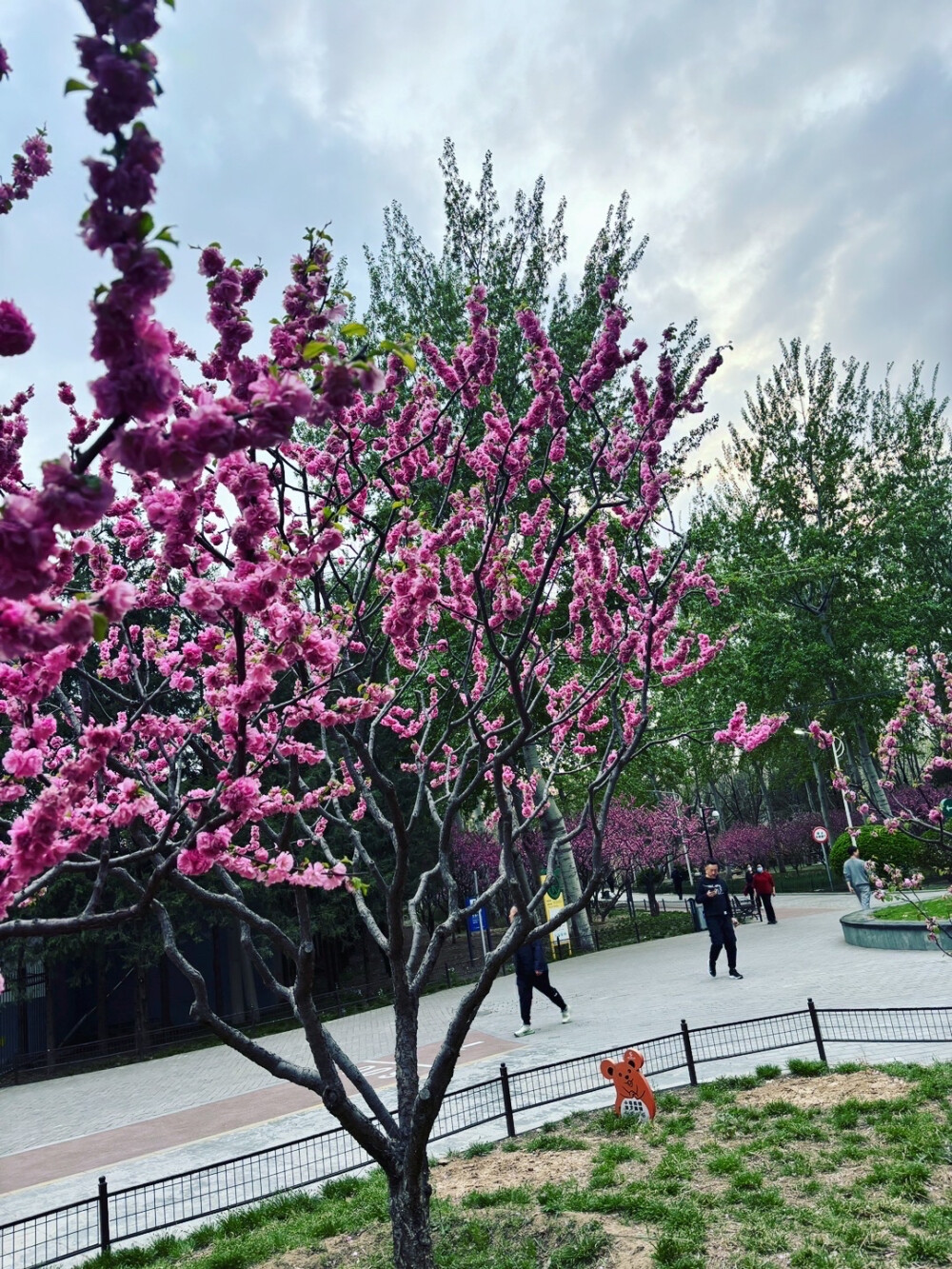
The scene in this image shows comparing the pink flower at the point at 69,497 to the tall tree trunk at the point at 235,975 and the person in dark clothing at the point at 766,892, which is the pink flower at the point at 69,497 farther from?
the tall tree trunk at the point at 235,975

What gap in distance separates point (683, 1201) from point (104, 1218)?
13.3ft

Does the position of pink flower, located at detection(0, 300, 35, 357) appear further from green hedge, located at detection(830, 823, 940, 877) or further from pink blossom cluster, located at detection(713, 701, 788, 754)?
green hedge, located at detection(830, 823, 940, 877)

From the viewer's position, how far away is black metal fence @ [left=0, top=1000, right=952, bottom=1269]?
5.92 m

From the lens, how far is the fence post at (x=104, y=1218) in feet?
18.4

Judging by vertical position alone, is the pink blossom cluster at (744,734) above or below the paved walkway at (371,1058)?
above

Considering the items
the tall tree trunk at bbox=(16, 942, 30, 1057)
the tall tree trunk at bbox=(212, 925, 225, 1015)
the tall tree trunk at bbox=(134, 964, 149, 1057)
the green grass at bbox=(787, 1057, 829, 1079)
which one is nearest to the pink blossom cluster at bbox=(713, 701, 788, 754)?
the green grass at bbox=(787, 1057, 829, 1079)

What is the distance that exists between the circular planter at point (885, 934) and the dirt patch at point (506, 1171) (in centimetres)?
994

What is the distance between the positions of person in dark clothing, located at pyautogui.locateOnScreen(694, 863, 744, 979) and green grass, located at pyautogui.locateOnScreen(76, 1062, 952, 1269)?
619 cm

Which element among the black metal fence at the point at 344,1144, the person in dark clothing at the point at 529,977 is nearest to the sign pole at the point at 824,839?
the person in dark clothing at the point at 529,977

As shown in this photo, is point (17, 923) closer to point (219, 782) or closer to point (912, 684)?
point (219, 782)

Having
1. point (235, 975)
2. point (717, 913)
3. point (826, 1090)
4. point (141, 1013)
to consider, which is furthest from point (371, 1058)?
point (235, 975)

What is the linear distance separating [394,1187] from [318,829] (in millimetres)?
2249

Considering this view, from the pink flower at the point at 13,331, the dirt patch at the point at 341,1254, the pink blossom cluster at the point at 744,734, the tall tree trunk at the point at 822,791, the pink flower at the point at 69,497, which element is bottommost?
the dirt patch at the point at 341,1254

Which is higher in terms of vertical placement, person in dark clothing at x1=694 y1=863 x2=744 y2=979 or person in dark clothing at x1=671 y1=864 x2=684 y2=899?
person in dark clothing at x1=694 y1=863 x2=744 y2=979
